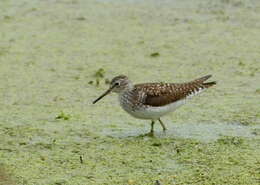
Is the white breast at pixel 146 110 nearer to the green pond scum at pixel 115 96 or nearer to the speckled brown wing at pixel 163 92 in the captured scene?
the speckled brown wing at pixel 163 92

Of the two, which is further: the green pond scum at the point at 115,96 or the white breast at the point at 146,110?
the white breast at the point at 146,110

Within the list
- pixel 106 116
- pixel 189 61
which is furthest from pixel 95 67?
pixel 106 116

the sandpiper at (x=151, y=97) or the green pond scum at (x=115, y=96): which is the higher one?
the sandpiper at (x=151, y=97)

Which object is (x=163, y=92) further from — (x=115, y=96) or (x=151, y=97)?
(x=115, y=96)

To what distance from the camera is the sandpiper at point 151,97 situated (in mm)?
7473

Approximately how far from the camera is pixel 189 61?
996cm

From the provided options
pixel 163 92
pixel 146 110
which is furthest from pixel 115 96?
pixel 146 110

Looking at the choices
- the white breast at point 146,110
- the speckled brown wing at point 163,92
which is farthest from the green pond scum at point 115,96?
the speckled brown wing at point 163,92

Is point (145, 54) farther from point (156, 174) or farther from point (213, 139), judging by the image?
point (156, 174)

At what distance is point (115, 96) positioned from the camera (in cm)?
898

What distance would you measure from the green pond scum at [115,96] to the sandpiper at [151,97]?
0.23m

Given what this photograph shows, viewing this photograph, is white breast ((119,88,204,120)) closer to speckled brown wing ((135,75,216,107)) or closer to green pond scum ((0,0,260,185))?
speckled brown wing ((135,75,216,107))

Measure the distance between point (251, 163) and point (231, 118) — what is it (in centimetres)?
129

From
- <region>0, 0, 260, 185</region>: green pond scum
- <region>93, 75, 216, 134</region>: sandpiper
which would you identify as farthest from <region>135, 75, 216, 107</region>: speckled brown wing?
<region>0, 0, 260, 185</region>: green pond scum
